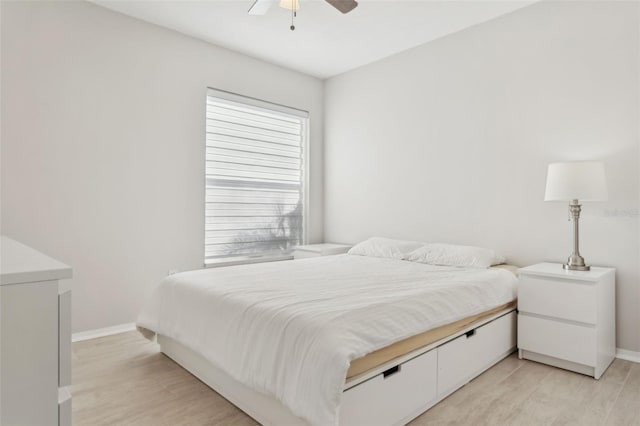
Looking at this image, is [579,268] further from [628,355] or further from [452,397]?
[452,397]

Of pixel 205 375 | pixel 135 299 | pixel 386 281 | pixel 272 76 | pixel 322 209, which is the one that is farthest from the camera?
pixel 322 209

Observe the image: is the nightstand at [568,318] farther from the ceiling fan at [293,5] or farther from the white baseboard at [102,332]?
the white baseboard at [102,332]

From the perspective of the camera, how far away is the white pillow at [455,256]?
2.99m


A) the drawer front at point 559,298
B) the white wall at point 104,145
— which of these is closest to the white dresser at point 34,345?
the white wall at point 104,145

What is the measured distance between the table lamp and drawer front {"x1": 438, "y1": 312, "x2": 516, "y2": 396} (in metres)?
0.62

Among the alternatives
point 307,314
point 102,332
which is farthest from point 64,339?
point 102,332

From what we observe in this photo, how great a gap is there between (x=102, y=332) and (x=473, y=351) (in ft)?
9.43

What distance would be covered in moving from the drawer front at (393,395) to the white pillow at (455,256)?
3.98ft

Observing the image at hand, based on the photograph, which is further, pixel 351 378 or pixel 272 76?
pixel 272 76

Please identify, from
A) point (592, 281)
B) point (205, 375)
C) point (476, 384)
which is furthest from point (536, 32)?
point (205, 375)

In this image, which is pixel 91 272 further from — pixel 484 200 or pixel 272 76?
pixel 484 200

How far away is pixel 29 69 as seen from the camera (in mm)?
2824

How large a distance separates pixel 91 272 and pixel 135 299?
445 mm

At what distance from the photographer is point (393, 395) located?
175cm
